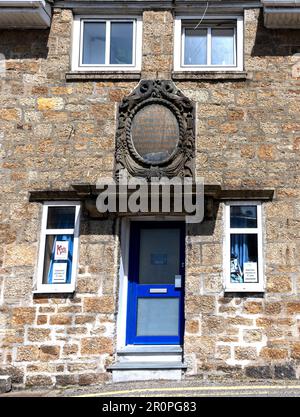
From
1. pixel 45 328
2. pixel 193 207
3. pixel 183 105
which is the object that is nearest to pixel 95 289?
pixel 45 328

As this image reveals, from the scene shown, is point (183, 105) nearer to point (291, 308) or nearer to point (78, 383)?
point (291, 308)

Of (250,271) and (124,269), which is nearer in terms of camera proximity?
(250,271)

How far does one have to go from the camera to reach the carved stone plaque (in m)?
8.57

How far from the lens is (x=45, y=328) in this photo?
323 inches

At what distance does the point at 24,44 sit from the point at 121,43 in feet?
4.88

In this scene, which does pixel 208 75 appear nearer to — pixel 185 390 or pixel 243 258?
pixel 243 258

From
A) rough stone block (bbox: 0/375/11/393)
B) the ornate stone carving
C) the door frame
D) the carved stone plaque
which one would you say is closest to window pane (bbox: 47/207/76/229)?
the door frame

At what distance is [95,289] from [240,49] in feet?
13.7

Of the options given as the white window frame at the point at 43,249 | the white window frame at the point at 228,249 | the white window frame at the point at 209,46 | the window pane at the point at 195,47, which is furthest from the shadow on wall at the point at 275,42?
the white window frame at the point at 43,249

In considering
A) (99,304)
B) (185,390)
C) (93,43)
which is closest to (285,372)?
(185,390)

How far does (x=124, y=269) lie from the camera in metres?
8.66

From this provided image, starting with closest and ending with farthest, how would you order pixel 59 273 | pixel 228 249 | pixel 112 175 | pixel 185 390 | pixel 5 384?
pixel 185 390, pixel 5 384, pixel 228 249, pixel 59 273, pixel 112 175

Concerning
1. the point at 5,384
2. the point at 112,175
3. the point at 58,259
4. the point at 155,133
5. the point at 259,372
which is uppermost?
the point at 155,133

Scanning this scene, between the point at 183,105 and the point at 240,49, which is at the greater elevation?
the point at 240,49
